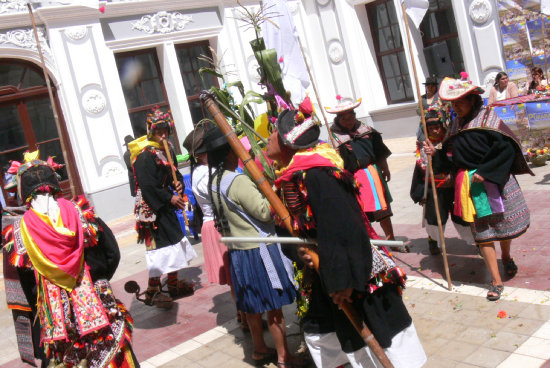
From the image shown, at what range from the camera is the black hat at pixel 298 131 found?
264 centimetres

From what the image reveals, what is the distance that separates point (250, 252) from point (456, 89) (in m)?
2.08

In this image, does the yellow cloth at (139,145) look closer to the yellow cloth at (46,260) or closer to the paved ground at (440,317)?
the paved ground at (440,317)

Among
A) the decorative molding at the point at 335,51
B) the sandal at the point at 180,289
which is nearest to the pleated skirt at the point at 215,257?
the sandal at the point at 180,289

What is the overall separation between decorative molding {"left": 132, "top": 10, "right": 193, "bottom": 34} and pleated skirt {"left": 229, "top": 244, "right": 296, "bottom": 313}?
10.1 m

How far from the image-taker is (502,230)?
13.5 feet

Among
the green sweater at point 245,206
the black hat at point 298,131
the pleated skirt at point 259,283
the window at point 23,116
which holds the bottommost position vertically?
the pleated skirt at point 259,283

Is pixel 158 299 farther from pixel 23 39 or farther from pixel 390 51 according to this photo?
pixel 390 51

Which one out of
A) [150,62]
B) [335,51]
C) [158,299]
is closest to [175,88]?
[150,62]

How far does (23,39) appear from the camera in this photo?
10820 millimetres

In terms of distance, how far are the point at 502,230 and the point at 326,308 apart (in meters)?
2.02

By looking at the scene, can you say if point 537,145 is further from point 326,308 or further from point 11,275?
point 11,275

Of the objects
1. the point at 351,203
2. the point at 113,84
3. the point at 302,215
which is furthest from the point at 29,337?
the point at 113,84

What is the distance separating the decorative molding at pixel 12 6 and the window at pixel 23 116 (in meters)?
1.06

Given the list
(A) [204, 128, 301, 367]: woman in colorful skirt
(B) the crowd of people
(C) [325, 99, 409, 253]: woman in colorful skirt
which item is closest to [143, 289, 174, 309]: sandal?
(B) the crowd of people
